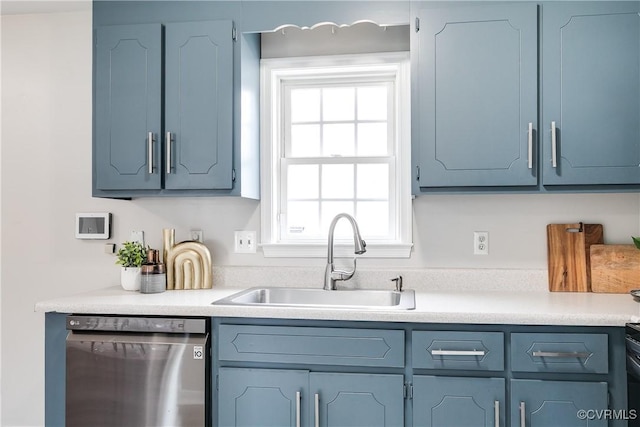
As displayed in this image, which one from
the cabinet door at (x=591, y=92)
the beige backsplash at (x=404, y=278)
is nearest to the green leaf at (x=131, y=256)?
the beige backsplash at (x=404, y=278)

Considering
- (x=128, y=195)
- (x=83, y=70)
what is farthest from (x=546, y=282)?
(x=83, y=70)

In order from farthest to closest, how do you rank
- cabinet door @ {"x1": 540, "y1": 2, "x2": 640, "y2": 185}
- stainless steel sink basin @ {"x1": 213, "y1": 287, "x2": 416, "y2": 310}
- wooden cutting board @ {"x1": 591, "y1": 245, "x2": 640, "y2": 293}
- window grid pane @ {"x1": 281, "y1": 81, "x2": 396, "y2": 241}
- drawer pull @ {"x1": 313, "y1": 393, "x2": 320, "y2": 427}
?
window grid pane @ {"x1": 281, "y1": 81, "x2": 396, "y2": 241}
stainless steel sink basin @ {"x1": 213, "y1": 287, "x2": 416, "y2": 310}
wooden cutting board @ {"x1": 591, "y1": 245, "x2": 640, "y2": 293}
cabinet door @ {"x1": 540, "y1": 2, "x2": 640, "y2": 185}
drawer pull @ {"x1": 313, "y1": 393, "x2": 320, "y2": 427}

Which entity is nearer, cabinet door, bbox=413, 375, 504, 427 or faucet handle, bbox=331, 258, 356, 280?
cabinet door, bbox=413, 375, 504, 427

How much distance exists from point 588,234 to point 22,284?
305 cm

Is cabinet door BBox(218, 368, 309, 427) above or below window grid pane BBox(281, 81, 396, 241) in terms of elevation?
below

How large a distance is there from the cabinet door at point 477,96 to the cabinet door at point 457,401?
2.72 ft

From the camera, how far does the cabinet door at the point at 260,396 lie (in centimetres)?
185

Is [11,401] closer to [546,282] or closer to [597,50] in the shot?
[546,282]

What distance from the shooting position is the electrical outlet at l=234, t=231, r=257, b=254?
255 centimetres

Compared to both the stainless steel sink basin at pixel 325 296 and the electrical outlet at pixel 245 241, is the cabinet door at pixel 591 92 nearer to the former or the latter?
the stainless steel sink basin at pixel 325 296

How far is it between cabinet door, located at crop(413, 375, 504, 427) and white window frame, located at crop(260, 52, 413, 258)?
0.78 metres

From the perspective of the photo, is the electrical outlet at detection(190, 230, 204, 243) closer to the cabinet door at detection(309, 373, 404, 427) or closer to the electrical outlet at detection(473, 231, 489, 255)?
the cabinet door at detection(309, 373, 404, 427)

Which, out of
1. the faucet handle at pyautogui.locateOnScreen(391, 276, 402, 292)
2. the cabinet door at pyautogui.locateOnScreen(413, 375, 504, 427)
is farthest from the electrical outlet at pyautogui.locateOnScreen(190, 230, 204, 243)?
the cabinet door at pyautogui.locateOnScreen(413, 375, 504, 427)

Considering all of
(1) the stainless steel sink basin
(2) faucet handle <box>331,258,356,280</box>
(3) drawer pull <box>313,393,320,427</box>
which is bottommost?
(3) drawer pull <box>313,393,320,427</box>
